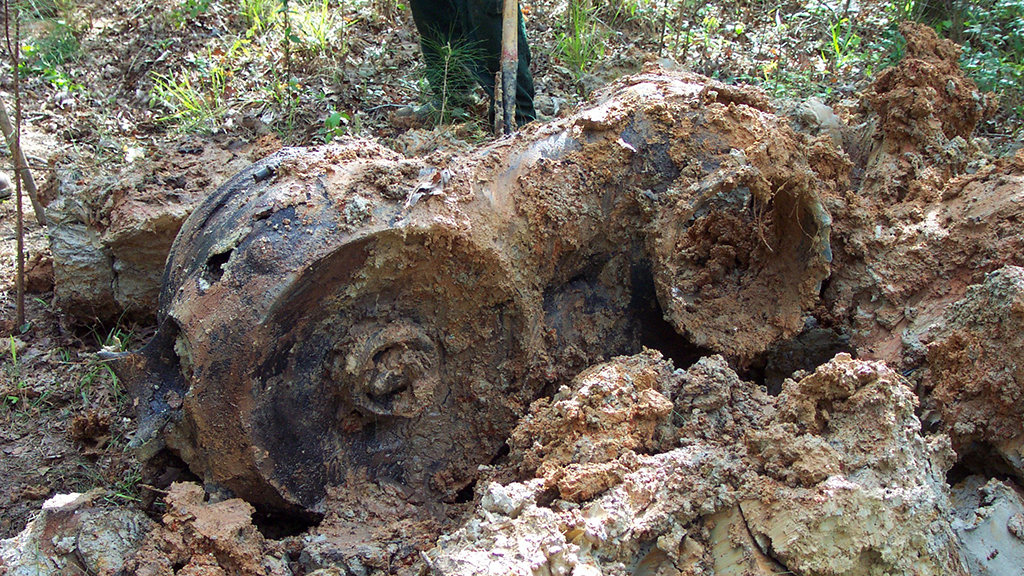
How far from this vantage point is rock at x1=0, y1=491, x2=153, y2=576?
174 cm

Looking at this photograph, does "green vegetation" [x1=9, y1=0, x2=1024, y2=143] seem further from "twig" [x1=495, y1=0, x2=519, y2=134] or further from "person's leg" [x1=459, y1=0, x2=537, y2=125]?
"twig" [x1=495, y1=0, x2=519, y2=134]

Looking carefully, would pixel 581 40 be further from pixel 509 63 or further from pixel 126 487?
pixel 126 487

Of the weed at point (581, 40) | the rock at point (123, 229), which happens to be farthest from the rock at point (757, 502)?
the weed at point (581, 40)

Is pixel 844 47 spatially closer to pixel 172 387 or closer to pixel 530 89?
pixel 530 89

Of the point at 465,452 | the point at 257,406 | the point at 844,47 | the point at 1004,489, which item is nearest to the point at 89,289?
the point at 257,406

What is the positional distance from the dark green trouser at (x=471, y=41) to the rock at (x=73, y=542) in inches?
112

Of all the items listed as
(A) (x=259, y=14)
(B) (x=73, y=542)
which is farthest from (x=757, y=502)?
(A) (x=259, y=14)

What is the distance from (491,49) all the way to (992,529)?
3.28 m

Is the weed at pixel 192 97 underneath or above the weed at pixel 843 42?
underneath

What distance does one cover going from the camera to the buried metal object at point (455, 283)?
1.84 m

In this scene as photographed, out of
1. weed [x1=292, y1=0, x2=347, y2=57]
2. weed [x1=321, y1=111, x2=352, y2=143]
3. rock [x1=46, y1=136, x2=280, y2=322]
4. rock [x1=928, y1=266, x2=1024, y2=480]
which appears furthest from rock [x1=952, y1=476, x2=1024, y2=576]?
weed [x1=292, y1=0, x2=347, y2=57]

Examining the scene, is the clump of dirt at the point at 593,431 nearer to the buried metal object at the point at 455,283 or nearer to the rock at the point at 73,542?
the buried metal object at the point at 455,283

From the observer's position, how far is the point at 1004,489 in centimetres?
192

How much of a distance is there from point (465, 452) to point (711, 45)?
4.16m
